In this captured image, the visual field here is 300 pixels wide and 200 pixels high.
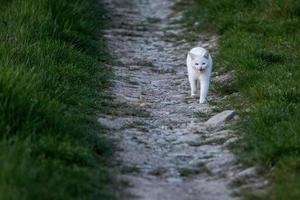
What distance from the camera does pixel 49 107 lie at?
23.4 feet

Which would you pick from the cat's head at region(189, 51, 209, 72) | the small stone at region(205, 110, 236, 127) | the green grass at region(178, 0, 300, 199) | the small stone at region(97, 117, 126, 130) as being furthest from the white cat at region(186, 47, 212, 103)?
the small stone at region(97, 117, 126, 130)

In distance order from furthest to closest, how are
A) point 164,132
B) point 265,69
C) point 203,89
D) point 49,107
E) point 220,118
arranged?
point 265,69 → point 203,89 → point 220,118 → point 164,132 → point 49,107

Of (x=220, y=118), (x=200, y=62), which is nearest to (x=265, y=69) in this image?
(x=200, y=62)

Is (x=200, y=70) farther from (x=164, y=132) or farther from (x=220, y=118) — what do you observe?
(x=164, y=132)

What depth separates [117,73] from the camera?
1110 centimetres

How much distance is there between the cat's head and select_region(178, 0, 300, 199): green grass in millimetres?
532

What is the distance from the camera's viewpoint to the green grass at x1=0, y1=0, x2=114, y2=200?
5809 mm

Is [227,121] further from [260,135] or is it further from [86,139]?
[86,139]

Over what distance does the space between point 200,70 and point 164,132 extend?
5.55 ft

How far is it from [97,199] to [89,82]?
3.93m

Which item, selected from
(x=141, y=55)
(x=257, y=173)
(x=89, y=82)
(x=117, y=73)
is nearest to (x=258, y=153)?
(x=257, y=173)

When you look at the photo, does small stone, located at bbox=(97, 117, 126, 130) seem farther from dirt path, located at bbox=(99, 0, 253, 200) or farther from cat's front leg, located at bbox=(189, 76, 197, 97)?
cat's front leg, located at bbox=(189, 76, 197, 97)

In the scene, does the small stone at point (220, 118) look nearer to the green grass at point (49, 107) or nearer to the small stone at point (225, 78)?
the green grass at point (49, 107)

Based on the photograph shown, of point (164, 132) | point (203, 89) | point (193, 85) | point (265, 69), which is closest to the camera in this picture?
point (164, 132)
